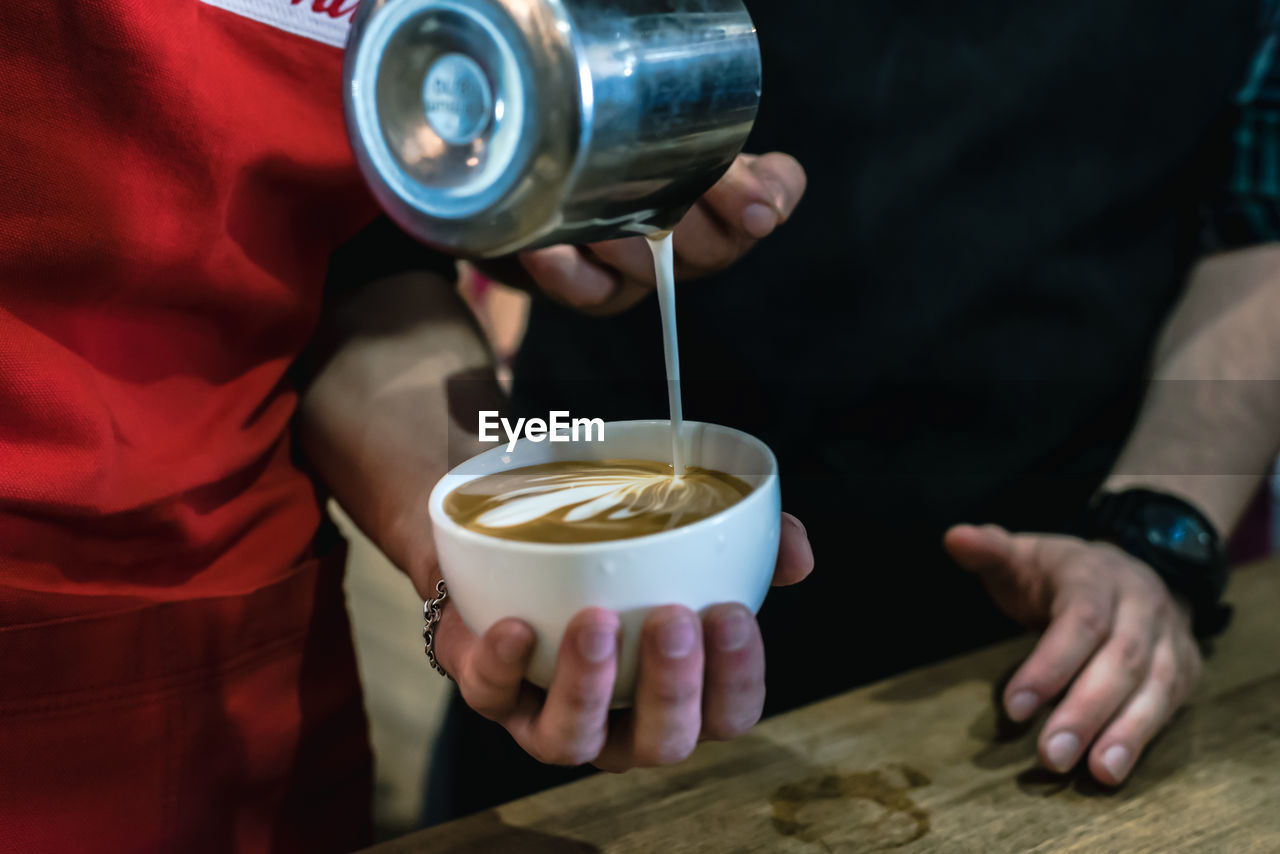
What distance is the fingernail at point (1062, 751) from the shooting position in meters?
0.66

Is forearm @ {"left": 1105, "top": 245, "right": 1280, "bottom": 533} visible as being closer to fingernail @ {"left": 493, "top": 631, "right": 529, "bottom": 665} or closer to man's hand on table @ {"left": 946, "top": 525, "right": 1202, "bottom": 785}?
man's hand on table @ {"left": 946, "top": 525, "right": 1202, "bottom": 785}

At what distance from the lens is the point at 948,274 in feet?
3.46

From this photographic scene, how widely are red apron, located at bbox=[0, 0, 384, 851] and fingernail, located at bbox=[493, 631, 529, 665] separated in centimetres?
34

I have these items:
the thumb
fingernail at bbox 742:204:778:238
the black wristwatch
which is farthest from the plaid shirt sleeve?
fingernail at bbox 742:204:778:238

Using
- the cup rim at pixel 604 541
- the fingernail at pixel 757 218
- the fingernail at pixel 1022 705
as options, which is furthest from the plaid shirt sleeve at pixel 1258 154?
the cup rim at pixel 604 541

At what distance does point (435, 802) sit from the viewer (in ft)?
2.84

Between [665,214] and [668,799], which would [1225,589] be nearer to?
[668,799]

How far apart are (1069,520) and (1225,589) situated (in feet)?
0.65

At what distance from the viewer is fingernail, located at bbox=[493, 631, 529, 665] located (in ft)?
1.38

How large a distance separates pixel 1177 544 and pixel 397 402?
2.22 ft

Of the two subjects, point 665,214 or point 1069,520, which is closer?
point 665,214

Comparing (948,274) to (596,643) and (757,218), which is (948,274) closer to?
(757,218)

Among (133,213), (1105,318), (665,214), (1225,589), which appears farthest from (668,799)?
(1105,318)

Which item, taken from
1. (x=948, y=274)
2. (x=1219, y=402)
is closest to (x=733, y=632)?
(x=948, y=274)
